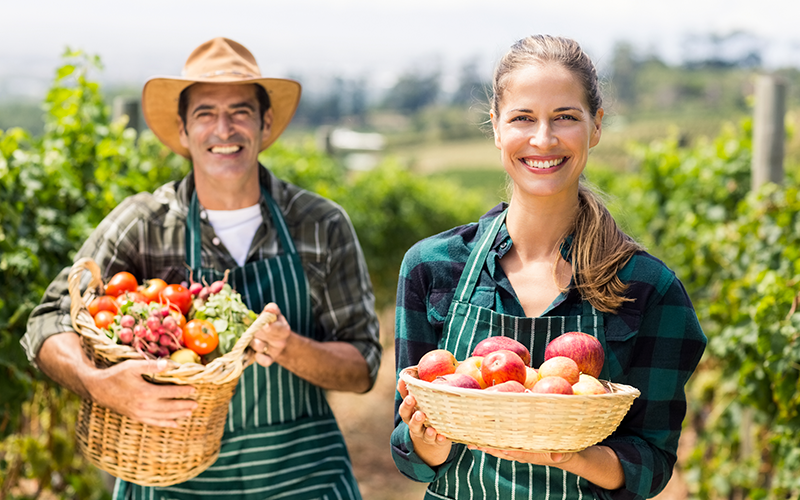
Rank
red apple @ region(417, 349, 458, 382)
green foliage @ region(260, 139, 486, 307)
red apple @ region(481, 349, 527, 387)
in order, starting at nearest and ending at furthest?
red apple @ region(481, 349, 527, 387) → red apple @ region(417, 349, 458, 382) → green foliage @ region(260, 139, 486, 307)

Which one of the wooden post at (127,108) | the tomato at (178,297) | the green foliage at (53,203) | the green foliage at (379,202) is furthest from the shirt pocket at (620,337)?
the green foliage at (379,202)

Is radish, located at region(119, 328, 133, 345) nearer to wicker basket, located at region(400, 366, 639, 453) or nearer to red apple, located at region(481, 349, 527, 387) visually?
wicker basket, located at region(400, 366, 639, 453)

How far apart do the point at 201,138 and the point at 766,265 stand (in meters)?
2.61

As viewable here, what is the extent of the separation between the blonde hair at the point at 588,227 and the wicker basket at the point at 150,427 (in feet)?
3.03

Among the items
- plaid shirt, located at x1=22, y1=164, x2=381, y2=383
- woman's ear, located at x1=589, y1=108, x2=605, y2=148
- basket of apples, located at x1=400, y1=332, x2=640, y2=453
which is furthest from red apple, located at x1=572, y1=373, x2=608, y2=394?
plaid shirt, located at x1=22, y1=164, x2=381, y2=383

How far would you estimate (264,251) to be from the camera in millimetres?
2633

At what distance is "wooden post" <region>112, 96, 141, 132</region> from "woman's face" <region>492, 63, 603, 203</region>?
9.07 ft

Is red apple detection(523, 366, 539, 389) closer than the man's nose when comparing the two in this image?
Yes

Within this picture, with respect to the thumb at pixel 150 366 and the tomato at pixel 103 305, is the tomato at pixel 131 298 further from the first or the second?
the thumb at pixel 150 366

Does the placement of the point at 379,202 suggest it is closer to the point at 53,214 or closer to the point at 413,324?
the point at 53,214

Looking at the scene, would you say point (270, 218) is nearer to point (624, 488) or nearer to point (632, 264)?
point (632, 264)

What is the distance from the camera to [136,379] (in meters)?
2.11

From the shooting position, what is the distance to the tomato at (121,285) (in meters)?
2.35

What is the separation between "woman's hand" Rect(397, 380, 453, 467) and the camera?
1686mm
